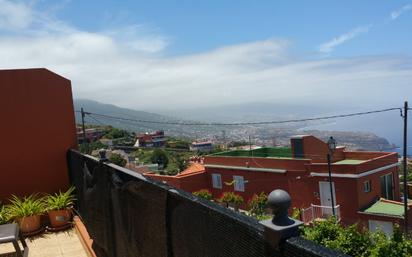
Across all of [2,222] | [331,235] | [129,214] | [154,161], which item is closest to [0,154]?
[2,222]

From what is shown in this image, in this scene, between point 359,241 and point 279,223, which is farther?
point 359,241

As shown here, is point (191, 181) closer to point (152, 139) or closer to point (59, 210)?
point (59, 210)

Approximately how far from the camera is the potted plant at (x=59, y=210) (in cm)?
590

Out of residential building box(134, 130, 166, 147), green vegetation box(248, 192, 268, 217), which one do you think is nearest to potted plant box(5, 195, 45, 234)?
green vegetation box(248, 192, 268, 217)

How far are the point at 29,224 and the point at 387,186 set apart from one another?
835 inches

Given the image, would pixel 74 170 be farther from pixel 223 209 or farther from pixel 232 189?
pixel 232 189

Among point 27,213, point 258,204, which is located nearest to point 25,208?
point 27,213

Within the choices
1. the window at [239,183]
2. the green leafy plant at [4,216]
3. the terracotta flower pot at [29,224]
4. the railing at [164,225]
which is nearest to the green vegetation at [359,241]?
the terracotta flower pot at [29,224]

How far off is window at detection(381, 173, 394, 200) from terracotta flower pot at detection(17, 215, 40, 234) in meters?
20.1

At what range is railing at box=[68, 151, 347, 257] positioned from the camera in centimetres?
147

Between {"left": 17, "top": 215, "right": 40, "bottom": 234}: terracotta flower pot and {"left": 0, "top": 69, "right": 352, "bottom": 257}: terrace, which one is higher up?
{"left": 0, "top": 69, "right": 352, "bottom": 257}: terrace

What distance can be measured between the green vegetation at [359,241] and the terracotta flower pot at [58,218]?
21.5ft

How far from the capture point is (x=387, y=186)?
22.7 meters

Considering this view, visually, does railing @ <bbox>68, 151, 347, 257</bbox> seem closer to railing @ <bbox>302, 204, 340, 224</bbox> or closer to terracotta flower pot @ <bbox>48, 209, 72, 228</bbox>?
terracotta flower pot @ <bbox>48, 209, 72, 228</bbox>
